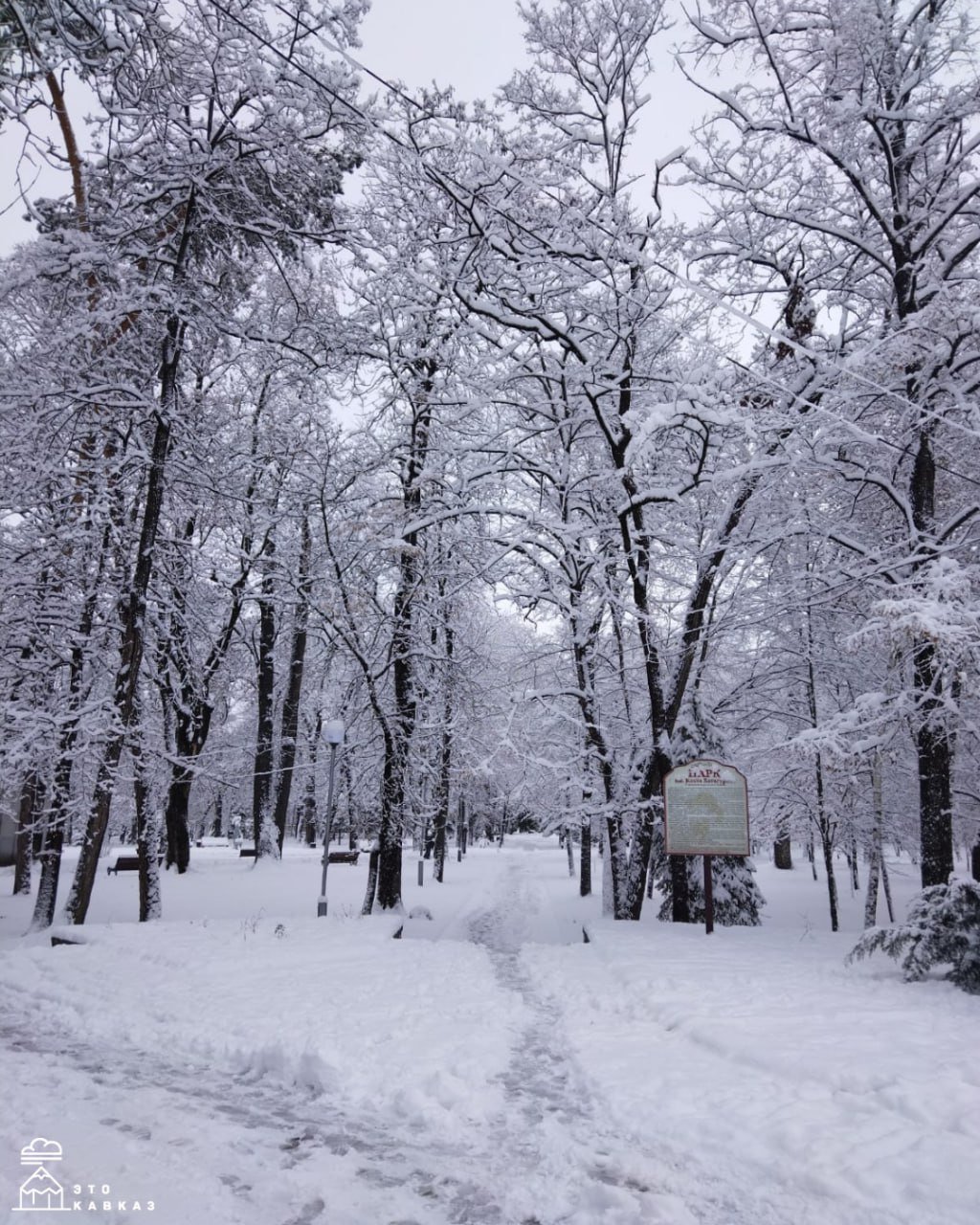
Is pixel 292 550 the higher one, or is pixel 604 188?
pixel 604 188

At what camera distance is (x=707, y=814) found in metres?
11.1

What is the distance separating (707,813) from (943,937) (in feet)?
13.2

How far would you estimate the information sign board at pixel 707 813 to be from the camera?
11.0 metres

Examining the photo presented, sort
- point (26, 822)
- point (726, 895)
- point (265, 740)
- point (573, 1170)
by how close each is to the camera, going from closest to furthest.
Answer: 1. point (573, 1170)
2. point (726, 895)
3. point (26, 822)
4. point (265, 740)

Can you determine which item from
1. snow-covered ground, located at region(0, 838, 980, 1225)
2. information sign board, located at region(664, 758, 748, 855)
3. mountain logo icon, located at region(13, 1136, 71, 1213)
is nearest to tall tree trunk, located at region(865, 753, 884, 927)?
information sign board, located at region(664, 758, 748, 855)

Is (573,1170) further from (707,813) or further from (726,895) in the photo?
(726,895)

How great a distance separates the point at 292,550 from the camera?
21.6 m

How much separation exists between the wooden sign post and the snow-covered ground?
1643 millimetres

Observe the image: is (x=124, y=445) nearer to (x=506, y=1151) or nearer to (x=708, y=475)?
→ (x=708, y=475)

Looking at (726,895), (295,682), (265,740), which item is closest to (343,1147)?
(726,895)

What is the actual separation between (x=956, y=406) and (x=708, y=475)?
187 inches

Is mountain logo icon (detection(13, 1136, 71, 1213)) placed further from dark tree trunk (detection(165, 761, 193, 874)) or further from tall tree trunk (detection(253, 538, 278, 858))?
tall tree trunk (detection(253, 538, 278, 858))

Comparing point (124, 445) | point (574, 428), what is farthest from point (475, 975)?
point (124, 445)

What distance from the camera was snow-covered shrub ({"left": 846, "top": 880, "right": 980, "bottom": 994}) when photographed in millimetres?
7090
